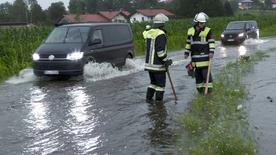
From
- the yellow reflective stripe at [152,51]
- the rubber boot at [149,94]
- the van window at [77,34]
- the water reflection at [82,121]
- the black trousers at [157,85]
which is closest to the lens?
the water reflection at [82,121]

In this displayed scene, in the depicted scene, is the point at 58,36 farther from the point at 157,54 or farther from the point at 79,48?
the point at 157,54

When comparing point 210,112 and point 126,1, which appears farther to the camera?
point 126,1

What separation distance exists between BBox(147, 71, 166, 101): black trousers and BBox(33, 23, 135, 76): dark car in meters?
4.76

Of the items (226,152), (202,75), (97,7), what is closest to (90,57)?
(202,75)

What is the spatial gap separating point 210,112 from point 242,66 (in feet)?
27.2

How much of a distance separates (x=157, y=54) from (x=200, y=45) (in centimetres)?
119

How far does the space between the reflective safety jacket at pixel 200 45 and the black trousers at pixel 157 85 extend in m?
0.95

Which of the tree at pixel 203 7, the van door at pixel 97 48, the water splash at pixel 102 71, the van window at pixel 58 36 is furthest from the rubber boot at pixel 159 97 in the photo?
the tree at pixel 203 7

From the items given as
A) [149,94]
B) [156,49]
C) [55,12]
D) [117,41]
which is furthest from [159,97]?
[55,12]

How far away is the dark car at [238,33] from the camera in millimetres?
33594

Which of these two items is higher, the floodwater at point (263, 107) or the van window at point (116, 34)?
the van window at point (116, 34)

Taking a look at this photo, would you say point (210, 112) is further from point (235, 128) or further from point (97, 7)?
point (97, 7)

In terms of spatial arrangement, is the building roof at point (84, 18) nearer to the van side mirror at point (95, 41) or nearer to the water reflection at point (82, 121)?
the van side mirror at point (95, 41)

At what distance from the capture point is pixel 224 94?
37.8 ft
